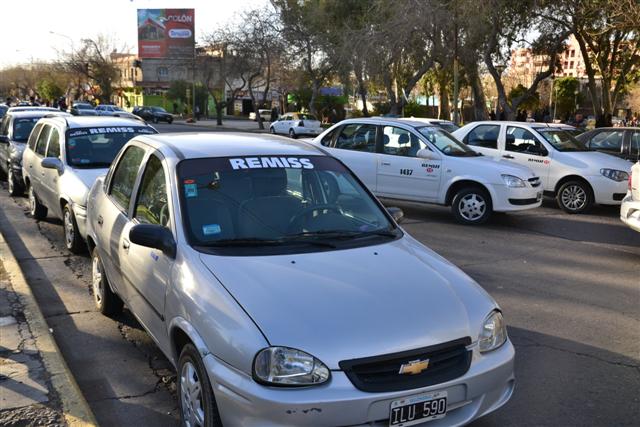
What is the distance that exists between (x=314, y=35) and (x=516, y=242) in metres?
32.7

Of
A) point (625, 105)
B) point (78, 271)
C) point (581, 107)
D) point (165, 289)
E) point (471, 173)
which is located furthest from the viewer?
point (625, 105)

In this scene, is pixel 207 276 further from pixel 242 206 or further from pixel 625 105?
pixel 625 105

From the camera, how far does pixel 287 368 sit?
2.84 meters

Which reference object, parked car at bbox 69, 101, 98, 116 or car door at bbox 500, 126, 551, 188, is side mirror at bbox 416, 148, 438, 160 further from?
parked car at bbox 69, 101, 98, 116

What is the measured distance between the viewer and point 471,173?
10016 millimetres

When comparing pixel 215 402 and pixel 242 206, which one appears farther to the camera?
pixel 242 206

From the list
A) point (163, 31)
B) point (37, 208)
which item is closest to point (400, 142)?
point (37, 208)

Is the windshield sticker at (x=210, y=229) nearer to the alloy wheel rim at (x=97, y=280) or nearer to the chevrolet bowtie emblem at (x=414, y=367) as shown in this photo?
the chevrolet bowtie emblem at (x=414, y=367)

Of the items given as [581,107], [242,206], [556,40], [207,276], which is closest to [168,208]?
[242,206]

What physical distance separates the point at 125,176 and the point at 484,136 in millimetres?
9023

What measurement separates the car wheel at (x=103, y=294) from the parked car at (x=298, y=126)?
31.7 meters

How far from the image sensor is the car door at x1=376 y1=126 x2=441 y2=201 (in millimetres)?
10414

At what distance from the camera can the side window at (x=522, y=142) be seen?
38.9 feet

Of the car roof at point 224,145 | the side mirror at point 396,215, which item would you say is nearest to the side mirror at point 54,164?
the car roof at point 224,145
